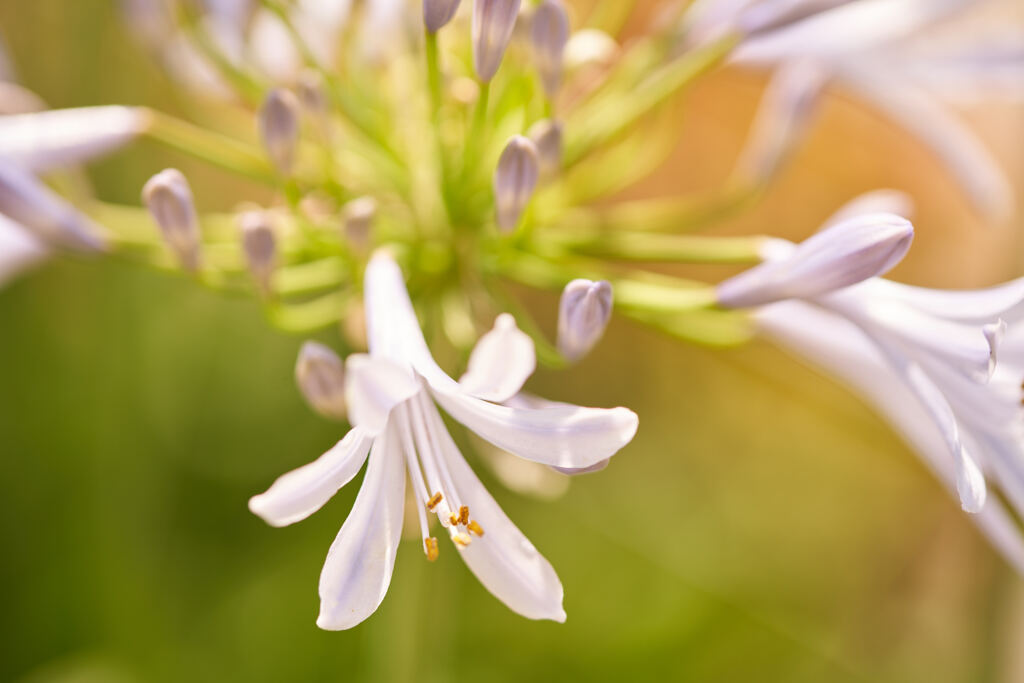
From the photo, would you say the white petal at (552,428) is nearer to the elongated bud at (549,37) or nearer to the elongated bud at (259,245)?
the elongated bud at (259,245)

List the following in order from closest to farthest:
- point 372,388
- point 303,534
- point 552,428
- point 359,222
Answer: point 372,388, point 552,428, point 359,222, point 303,534

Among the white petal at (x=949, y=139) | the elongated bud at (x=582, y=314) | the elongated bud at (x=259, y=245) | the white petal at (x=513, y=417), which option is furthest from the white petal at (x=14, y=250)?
A: the white petal at (x=949, y=139)

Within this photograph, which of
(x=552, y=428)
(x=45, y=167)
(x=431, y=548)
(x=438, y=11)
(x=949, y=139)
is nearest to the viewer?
(x=552, y=428)

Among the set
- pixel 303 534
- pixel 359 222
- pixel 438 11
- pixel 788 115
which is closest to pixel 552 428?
pixel 359 222

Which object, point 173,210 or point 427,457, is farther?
point 173,210

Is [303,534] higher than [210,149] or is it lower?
lower

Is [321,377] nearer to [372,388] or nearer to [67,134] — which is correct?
[372,388]

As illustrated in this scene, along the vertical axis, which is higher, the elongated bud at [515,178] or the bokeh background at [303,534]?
the elongated bud at [515,178]
